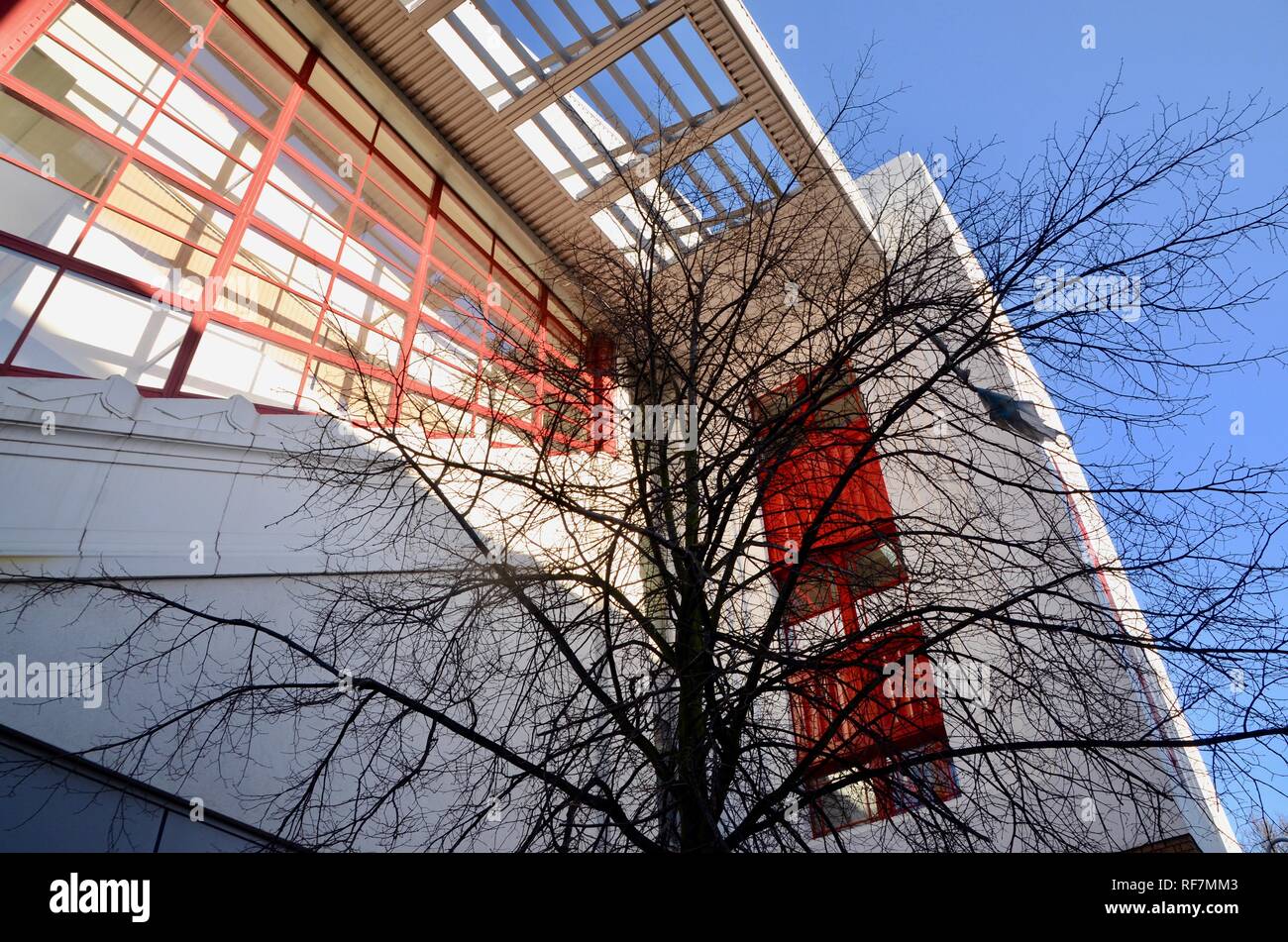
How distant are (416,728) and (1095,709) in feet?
17.3

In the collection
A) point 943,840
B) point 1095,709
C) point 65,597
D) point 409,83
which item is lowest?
point 943,840

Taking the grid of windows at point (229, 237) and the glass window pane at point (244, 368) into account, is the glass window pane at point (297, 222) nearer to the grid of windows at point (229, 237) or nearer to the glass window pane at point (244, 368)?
the grid of windows at point (229, 237)

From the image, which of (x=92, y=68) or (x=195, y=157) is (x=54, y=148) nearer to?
(x=92, y=68)

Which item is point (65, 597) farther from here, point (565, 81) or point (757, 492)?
point (565, 81)

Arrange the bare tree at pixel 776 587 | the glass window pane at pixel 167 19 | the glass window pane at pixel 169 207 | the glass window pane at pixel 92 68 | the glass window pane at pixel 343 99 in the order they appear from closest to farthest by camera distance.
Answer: the bare tree at pixel 776 587 → the glass window pane at pixel 92 68 → the glass window pane at pixel 169 207 → the glass window pane at pixel 167 19 → the glass window pane at pixel 343 99

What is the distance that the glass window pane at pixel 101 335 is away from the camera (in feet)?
21.9

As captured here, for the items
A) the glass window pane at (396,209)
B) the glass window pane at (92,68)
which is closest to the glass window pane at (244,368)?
the glass window pane at (92,68)

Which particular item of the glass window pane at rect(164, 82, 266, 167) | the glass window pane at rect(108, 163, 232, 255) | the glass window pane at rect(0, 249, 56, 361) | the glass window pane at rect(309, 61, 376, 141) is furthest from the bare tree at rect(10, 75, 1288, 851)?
the glass window pane at rect(309, 61, 376, 141)

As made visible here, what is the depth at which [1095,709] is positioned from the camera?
3719 mm

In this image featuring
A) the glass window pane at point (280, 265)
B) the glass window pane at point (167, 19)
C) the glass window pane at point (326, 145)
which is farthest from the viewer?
the glass window pane at point (326, 145)

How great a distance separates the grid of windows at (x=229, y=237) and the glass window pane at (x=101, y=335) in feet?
0.05

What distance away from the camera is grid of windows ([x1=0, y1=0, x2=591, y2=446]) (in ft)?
19.6

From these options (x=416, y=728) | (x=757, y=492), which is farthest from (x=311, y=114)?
(x=757, y=492)

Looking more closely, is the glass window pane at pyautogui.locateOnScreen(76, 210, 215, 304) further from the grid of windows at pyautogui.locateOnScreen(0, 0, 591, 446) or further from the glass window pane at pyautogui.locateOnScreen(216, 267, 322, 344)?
the glass window pane at pyautogui.locateOnScreen(216, 267, 322, 344)
